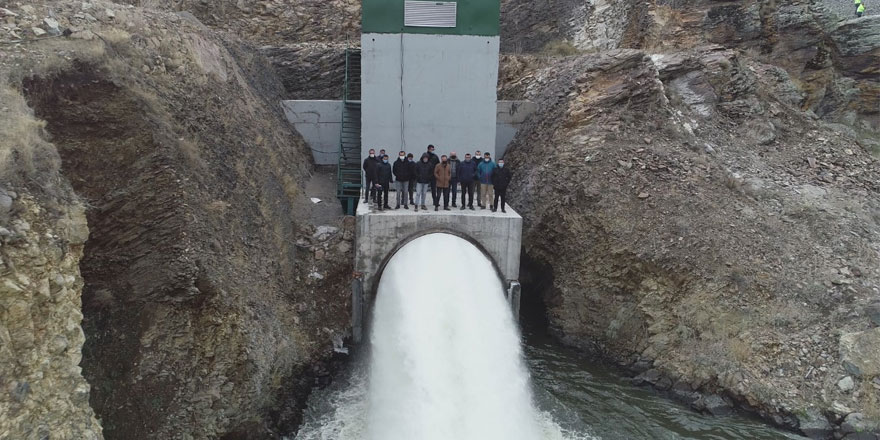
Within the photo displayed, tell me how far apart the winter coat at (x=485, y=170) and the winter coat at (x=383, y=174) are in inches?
80.3

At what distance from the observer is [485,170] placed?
12867mm

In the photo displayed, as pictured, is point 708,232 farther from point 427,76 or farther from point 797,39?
point 797,39

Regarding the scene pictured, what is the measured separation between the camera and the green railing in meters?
15.4

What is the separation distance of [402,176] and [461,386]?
15.8 ft

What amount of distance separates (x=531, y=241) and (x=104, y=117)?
31.9 feet

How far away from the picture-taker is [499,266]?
12.8m

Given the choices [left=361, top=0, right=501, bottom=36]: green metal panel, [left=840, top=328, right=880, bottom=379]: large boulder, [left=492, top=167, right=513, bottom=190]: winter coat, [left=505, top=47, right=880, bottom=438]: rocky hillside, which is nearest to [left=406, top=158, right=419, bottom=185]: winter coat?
[left=492, top=167, right=513, bottom=190]: winter coat

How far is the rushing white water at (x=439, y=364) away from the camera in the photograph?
9.70 metres

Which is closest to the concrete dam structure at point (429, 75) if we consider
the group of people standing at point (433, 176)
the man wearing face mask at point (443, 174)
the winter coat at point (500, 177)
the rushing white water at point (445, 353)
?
the group of people standing at point (433, 176)

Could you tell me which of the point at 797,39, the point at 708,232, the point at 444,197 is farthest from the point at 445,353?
the point at 797,39

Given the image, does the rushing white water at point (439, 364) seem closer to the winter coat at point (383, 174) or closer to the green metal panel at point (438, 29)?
the winter coat at point (383, 174)

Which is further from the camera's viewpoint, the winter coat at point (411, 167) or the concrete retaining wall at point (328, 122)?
the concrete retaining wall at point (328, 122)

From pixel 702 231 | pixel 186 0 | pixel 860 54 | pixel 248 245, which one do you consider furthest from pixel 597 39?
pixel 248 245

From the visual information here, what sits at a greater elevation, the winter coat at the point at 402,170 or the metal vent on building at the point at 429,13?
the metal vent on building at the point at 429,13
